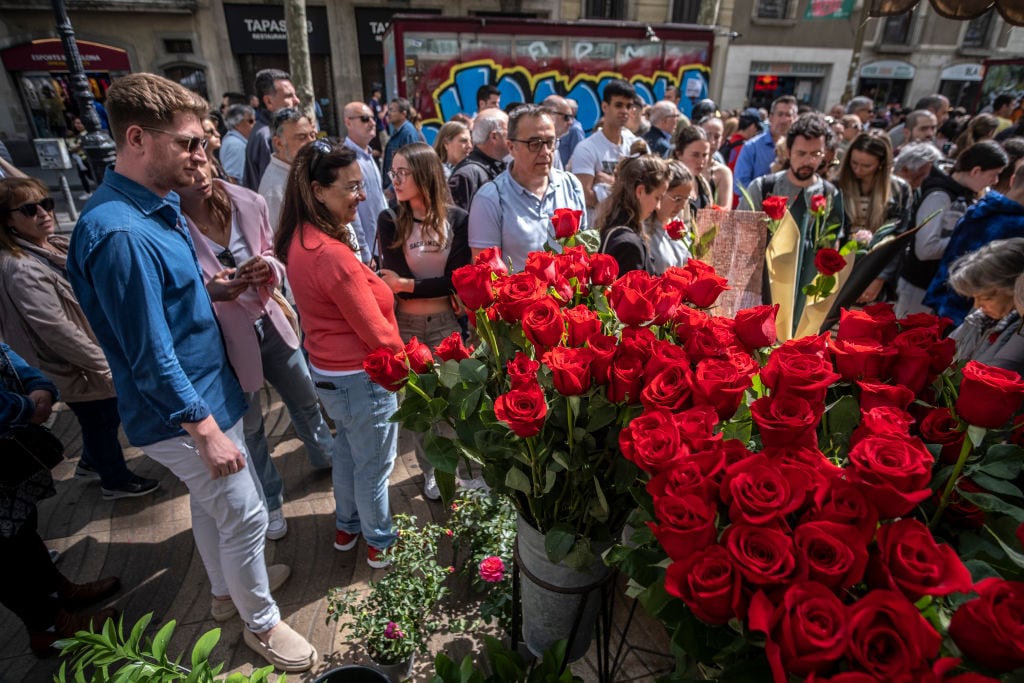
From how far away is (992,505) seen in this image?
76cm

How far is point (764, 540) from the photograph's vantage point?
2.10 ft

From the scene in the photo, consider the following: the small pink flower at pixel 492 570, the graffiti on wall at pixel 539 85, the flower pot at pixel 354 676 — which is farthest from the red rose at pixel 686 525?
the graffiti on wall at pixel 539 85

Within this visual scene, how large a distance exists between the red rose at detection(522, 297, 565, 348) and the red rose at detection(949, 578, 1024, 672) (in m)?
0.63

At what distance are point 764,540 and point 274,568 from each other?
2588 mm

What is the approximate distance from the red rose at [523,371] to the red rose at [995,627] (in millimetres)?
609

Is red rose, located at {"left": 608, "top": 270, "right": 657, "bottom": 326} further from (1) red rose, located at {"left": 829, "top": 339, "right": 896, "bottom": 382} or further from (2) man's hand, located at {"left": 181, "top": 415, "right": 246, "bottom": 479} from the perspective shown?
(2) man's hand, located at {"left": 181, "top": 415, "right": 246, "bottom": 479}

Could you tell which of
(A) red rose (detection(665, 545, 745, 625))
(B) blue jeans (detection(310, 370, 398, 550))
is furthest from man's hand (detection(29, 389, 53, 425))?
(A) red rose (detection(665, 545, 745, 625))

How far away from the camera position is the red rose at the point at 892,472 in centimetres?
65

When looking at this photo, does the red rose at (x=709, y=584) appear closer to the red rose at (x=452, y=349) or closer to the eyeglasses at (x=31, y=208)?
the red rose at (x=452, y=349)

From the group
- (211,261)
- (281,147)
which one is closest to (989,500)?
(211,261)

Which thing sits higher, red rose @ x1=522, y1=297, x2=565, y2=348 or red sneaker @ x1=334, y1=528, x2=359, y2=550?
red rose @ x1=522, y1=297, x2=565, y2=348

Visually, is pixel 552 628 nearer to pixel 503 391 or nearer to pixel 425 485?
pixel 503 391

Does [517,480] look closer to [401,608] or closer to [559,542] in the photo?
[559,542]

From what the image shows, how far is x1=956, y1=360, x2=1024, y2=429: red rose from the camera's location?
75cm
